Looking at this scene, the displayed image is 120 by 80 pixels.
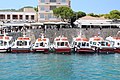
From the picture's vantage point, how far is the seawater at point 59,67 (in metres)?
44.3

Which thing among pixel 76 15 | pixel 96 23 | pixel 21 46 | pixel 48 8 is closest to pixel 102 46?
pixel 21 46

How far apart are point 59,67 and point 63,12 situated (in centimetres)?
5689

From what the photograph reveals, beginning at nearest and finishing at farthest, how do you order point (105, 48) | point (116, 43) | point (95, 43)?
point (105, 48)
point (95, 43)
point (116, 43)

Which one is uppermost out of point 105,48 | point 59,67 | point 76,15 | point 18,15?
point 18,15

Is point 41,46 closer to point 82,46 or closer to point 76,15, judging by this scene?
point 82,46

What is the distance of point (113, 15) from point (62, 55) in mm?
56017

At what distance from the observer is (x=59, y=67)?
50875 millimetres

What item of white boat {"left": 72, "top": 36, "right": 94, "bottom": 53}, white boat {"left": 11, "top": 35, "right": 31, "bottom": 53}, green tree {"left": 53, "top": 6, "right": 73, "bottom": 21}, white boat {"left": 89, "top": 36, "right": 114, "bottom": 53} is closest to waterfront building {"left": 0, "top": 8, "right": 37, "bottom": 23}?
green tree {"left": 53, "top": 6, "right": 73, "bottom": 21}

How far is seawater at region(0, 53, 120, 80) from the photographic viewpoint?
44312mm

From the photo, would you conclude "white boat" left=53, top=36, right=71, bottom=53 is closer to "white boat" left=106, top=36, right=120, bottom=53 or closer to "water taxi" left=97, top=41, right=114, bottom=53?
"water taxi" left=97, top=41, right=114, bottom=53

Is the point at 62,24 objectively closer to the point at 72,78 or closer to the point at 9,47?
the point at 9,47

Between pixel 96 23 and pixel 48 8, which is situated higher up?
pixel 48 8

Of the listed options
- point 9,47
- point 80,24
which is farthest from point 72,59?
point 80,24

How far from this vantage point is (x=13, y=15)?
126m
